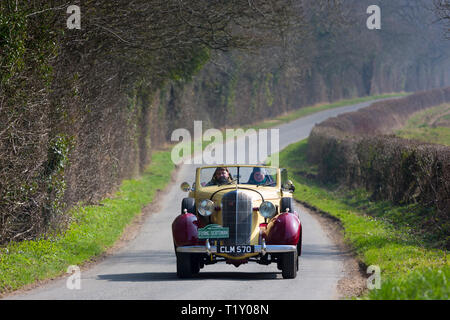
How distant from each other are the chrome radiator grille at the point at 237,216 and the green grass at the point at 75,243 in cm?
333

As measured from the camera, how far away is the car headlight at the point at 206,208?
13.8m

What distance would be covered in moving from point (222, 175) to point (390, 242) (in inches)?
189

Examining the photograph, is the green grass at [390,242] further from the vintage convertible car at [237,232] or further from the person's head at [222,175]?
the person's head at [222,175]

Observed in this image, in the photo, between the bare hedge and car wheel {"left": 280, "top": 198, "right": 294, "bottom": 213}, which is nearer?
car wheel {"left": 280, "top": 198, "right": 294, "bottom": 213}

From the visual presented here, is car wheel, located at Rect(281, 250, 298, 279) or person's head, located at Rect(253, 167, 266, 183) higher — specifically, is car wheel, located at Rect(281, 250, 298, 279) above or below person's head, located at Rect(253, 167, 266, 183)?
below

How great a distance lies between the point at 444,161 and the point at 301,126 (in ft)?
162

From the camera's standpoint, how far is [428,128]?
5041 centimetres

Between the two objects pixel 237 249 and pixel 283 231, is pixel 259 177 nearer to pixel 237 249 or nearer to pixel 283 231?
pixel 283 231

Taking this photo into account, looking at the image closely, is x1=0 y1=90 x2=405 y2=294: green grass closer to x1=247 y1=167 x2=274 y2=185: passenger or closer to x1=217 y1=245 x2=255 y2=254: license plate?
x1=217 y1=245 x2=255 y2=254: license plate

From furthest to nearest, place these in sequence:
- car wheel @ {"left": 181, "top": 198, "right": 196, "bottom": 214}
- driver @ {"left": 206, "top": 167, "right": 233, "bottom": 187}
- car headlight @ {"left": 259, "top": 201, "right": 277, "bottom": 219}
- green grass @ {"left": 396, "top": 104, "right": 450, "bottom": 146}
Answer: green grass @ {"left": 396, "top": 104, "right": 450, "bottom": 146}
driver @ {"left": 206, "top": 167, "right": 233, "bottom": 187}
car wheel @ {"left": 181, "top": 198, "right": 196, "bottom": 214}
car headlight @ {"left": 259, "top": 201, "right": 277, "bottom": 219}

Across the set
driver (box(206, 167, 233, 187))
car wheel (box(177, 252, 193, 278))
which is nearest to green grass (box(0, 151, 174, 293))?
car wheel (box(177, 252, 193, 278))

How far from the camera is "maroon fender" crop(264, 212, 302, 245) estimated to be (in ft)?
44.7

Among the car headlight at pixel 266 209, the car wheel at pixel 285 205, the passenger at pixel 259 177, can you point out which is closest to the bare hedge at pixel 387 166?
the car wheel at pixel 285 205

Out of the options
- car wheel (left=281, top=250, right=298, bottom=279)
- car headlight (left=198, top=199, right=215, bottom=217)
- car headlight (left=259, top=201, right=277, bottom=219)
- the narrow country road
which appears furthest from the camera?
car headlight (left=198, top=199, right=215, bottom=217)
